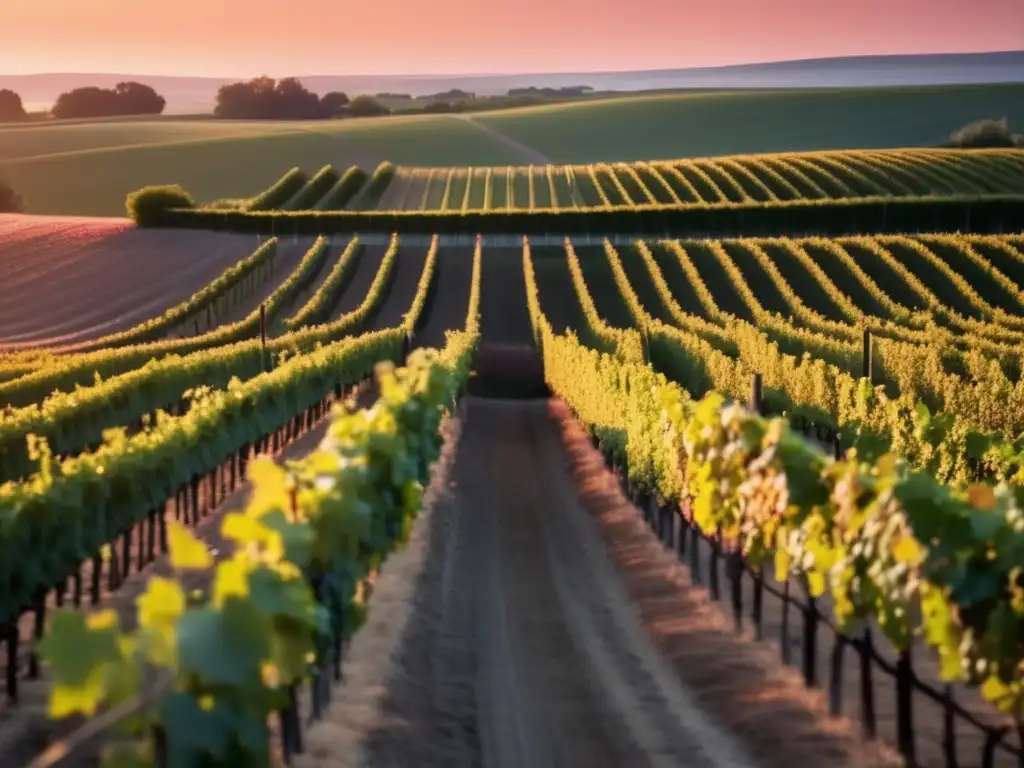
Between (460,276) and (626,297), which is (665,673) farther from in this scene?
(460,276)

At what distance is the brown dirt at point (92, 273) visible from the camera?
6109 cm

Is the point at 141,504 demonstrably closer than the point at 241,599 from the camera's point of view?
No

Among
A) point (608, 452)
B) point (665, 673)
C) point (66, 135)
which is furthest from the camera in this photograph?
point (66, 135)

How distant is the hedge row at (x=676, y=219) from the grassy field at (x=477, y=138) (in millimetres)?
29934

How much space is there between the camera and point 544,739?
13.2 metres

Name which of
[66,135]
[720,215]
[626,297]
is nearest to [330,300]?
[626,297]

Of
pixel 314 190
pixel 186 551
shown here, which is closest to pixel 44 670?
pixel 186 551

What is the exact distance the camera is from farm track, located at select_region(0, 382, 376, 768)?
39.9 feet

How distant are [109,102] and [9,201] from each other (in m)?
78.3

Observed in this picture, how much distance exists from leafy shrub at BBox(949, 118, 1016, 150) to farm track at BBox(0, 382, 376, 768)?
99975 mm

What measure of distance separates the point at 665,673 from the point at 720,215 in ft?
212

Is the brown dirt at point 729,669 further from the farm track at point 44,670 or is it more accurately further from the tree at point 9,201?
the tree at point 9,201

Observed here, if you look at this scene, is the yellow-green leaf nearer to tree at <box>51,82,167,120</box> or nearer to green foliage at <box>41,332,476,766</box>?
green foliage at <box>41,332,476,766</box>

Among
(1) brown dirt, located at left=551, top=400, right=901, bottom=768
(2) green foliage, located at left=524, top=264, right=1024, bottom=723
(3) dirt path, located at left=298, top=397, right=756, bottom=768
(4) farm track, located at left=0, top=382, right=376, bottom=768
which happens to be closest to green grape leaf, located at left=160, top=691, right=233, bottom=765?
(2) green foliage, located at left=524, top=264, right=1024, bottom=723
